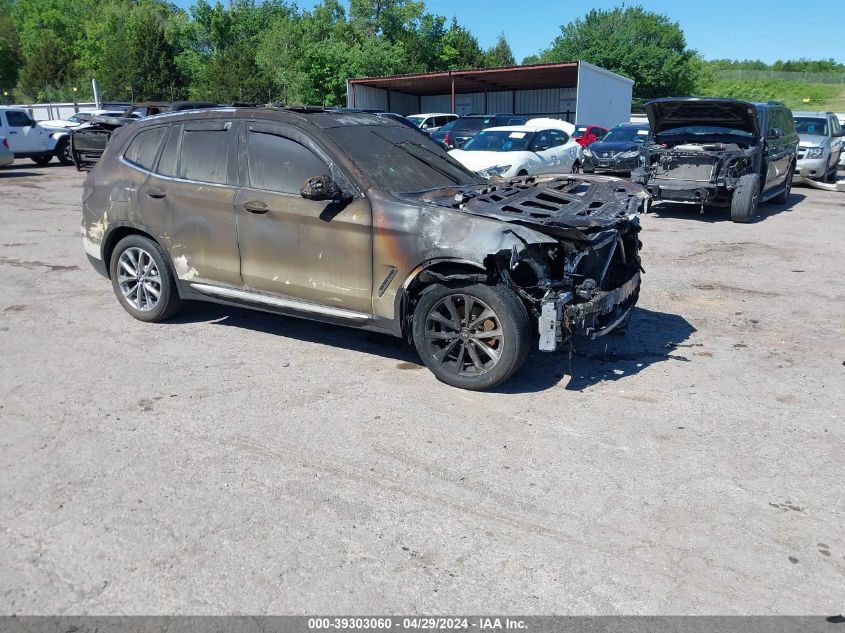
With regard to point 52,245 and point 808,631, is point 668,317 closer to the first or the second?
point 808,631

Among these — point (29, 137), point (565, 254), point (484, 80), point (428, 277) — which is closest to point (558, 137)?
point (565, 254)

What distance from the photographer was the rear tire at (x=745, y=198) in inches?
466

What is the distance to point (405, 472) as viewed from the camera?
12.5 ft

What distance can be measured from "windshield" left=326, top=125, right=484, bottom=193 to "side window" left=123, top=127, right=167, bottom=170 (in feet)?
5.84

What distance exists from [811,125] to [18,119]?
23425 millimetres

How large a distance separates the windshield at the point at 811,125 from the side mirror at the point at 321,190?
56.9ft

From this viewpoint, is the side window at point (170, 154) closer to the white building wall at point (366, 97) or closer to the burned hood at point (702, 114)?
the burned hood at point (702, 114)

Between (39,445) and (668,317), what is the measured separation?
5.33m

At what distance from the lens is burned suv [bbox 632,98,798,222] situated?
11828 mm

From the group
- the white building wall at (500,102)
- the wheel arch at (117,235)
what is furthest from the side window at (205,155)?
the white building wall at (500,102)

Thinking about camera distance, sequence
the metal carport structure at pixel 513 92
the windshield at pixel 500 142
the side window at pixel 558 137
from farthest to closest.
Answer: the metal carport structure at pixel 513 92 < the side window at pixel 558 137 < the windshield at pixel 500 142

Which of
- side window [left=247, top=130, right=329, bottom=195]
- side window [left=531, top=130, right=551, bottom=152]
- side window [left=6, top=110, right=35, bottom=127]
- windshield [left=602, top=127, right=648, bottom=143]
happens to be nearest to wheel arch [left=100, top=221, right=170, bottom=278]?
side window [left=247, top=130, right=329, bottom=195]

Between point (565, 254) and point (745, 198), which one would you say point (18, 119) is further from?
point (565, 254)

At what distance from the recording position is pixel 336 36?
5975 centimetres
